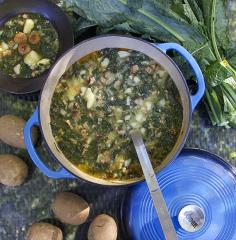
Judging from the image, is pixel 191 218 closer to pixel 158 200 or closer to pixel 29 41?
pixel 158 200

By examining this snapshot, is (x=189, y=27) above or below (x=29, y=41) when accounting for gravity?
above

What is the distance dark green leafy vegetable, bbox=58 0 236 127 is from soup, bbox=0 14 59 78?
0.10 m

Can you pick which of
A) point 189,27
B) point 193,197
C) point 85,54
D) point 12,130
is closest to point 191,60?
point 189,27

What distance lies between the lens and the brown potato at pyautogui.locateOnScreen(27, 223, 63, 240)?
1.26 m

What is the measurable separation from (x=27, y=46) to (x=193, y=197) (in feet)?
1.75

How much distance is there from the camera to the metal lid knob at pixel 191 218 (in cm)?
125

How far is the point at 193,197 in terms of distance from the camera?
1283mm

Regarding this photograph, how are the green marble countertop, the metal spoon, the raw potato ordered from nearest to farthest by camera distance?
the metal spoon
the raw potato
the green marble countertop

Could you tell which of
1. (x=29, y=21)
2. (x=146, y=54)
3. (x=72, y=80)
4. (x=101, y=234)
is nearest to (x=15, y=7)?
(x=29, y=21)

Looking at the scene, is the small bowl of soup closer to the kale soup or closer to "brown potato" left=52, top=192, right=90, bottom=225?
the kale soup

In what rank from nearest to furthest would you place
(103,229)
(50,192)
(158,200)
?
(158,200), (103,229), (50,192)

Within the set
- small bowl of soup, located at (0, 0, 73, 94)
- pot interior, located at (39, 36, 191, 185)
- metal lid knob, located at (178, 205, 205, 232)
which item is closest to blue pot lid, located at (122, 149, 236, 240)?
metal lid knob, located at (178, 205, 205, 232)

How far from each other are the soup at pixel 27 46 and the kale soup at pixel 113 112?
12 cm

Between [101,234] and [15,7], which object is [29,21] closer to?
[15,7]
